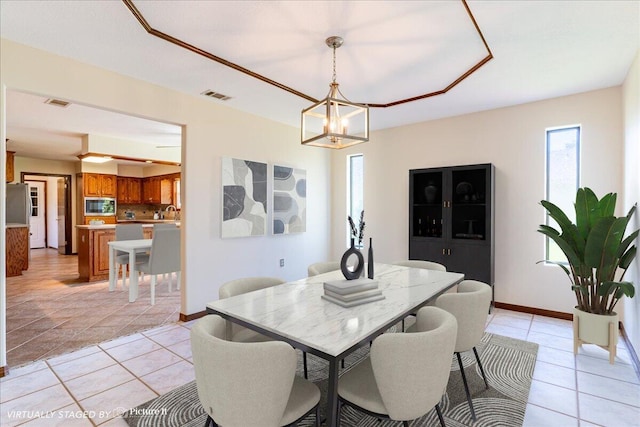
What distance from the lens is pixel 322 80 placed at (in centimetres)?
325

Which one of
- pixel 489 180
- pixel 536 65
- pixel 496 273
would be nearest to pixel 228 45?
pixel 536 65

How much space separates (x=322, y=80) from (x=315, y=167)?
7.31 feet

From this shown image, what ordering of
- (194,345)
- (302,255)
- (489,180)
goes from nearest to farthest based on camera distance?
(194,345) → (489,180) → (302,255)

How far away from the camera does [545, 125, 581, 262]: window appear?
369 cm

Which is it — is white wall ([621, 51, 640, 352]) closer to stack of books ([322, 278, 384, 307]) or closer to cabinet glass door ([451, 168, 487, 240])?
cabinet glass door ([451, 168, 487, 240])

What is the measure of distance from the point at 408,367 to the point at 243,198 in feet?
10.9

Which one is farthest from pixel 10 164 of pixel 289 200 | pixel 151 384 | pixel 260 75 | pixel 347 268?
pixel 347 268

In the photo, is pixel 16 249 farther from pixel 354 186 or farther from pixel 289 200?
pixel 354 186

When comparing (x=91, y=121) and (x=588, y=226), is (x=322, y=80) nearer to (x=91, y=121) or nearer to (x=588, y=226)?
(x=588, y=226)

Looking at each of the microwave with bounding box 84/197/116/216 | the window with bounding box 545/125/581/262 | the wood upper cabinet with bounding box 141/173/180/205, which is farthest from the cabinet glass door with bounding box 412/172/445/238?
the microwave with bounding box 84/197/116/216

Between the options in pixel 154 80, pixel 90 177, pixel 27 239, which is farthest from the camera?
pixel 90 177

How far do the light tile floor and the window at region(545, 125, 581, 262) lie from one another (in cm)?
135

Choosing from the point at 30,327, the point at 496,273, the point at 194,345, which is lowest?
the point at 30,327

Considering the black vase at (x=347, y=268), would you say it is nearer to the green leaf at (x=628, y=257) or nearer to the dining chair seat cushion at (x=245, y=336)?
the dining chair seat cushion at (x=245, y=336)
